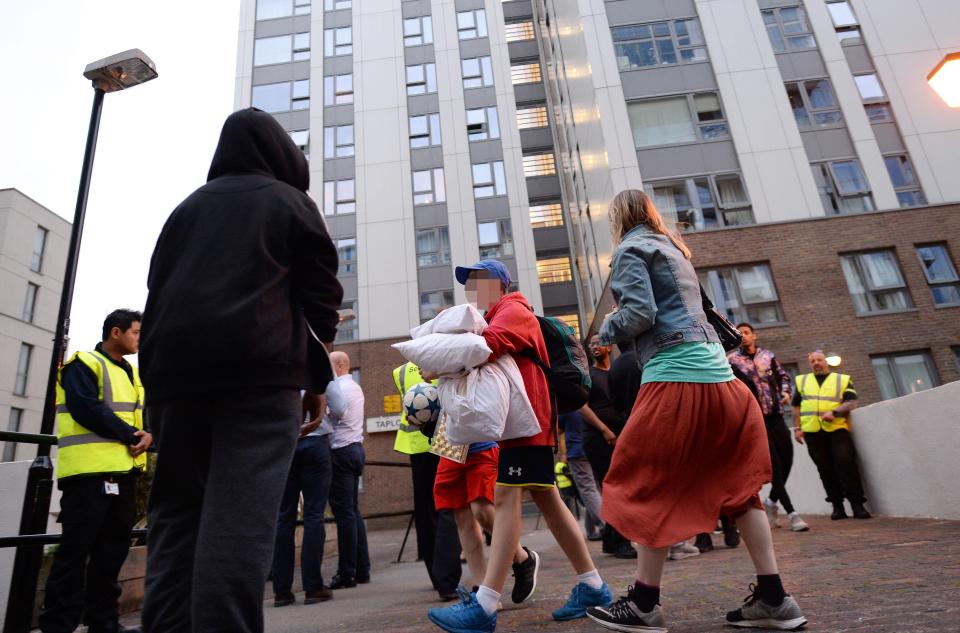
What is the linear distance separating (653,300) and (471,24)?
117 feet

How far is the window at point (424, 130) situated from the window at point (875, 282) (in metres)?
20.0

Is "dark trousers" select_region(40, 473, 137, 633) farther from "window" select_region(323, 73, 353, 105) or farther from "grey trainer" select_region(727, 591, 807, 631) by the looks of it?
"window" select_region(323, 73, 353, 105)

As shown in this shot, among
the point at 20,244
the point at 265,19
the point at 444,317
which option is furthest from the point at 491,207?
the point at 20,244

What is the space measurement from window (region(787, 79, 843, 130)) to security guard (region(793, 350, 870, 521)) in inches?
639

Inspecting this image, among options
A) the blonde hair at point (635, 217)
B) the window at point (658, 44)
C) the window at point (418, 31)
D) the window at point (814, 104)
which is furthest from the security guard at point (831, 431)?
the window at point (418, 31)

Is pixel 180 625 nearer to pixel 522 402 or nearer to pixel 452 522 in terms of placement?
pixel 522 402

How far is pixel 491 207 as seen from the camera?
1205 inches

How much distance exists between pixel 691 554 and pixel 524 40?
36.0 m

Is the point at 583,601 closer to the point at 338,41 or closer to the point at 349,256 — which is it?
the point at 349,256

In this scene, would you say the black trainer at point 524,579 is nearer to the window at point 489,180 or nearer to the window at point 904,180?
the window at point 904,180

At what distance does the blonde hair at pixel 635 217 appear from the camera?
10.8 feet

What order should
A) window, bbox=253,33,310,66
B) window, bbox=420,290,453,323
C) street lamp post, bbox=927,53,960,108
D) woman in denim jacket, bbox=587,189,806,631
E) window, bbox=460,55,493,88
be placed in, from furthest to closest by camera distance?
window, bbox=253,33,310,66
window, bbox=460,55,493,88
window, bbox=420,290,453,323
street lamp post, bbox=927,53,960,108
woman in denim jacket, bbox=587,189,806,631

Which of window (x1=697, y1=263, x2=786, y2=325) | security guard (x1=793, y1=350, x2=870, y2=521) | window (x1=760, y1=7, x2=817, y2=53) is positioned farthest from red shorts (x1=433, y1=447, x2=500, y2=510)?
window (x1=760, y1=7, x2=817, y2=53)

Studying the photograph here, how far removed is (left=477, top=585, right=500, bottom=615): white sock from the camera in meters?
2.96
